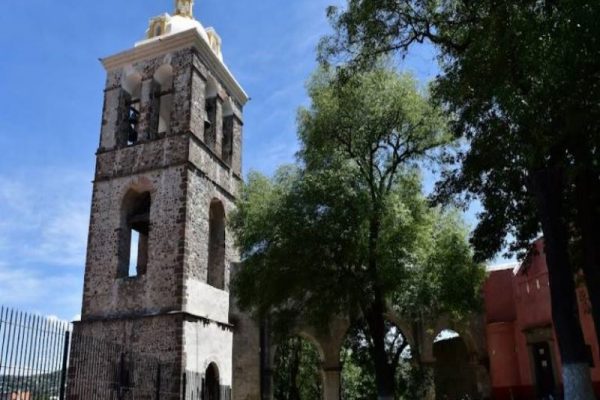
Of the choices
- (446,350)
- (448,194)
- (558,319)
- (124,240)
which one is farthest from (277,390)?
(558,319)

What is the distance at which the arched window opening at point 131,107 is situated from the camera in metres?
18.5

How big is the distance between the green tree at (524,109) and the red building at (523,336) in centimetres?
510

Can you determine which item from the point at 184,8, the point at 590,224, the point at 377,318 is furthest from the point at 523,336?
the point at 184,8

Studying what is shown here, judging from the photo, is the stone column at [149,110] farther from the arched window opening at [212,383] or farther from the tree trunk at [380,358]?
the tree trunk at [380,358]

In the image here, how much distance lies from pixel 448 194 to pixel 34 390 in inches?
288

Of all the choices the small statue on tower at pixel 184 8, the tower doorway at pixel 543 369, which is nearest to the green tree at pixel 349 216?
the tower doorway at pixel 543 369

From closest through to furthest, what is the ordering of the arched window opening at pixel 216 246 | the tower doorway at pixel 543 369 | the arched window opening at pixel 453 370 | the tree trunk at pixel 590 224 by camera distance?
the tree trunk at pixel 590 224
the tower doorway at pixel 543 369
the arched window opening at pixel 216 246
the arched window opening at pixel 453 370

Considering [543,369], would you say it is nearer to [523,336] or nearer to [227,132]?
[523,336]

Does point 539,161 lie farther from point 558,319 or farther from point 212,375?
point 212,375

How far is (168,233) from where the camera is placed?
53.0 ft

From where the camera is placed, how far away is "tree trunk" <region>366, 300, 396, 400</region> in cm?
1199

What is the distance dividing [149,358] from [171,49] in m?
9.63

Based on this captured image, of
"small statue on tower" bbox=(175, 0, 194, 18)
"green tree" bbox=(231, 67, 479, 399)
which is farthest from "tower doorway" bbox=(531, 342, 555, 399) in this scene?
"small statue on tower" bbox=(175, 0, 194, 18)

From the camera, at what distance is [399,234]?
1182 cm
